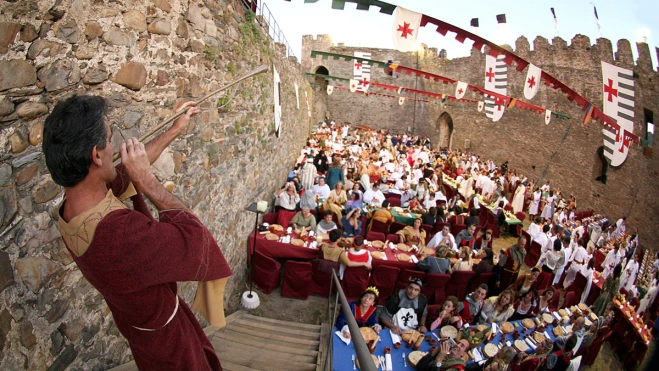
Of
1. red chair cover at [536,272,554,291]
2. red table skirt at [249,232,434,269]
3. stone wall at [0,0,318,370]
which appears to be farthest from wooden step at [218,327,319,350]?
red chair cover at [536,272,554,291]

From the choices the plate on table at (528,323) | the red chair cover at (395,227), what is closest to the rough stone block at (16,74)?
the plate on table at (528,323)

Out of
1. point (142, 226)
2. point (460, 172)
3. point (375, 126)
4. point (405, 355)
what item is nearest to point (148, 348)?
point (142, 226)

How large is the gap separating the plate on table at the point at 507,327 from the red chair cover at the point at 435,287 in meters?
1.12

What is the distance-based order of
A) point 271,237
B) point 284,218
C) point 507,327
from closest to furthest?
point 507,327 < point 271,237 < point 284,218

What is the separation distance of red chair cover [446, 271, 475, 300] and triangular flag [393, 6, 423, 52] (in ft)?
13.6

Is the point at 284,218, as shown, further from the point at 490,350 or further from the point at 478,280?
the point at 490,350

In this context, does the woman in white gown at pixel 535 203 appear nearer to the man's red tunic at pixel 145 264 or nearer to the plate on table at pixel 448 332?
the plate on table at pixel 448 332

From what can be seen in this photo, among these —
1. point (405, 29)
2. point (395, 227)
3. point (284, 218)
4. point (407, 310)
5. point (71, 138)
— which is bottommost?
point (407, 310)

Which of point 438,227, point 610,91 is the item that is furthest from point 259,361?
point 610,91

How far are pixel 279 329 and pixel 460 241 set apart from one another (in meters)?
4.84

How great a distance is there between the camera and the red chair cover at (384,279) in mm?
6238

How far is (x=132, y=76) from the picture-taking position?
2.50m

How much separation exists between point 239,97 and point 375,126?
26209mm

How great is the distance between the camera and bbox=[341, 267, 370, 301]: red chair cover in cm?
618
